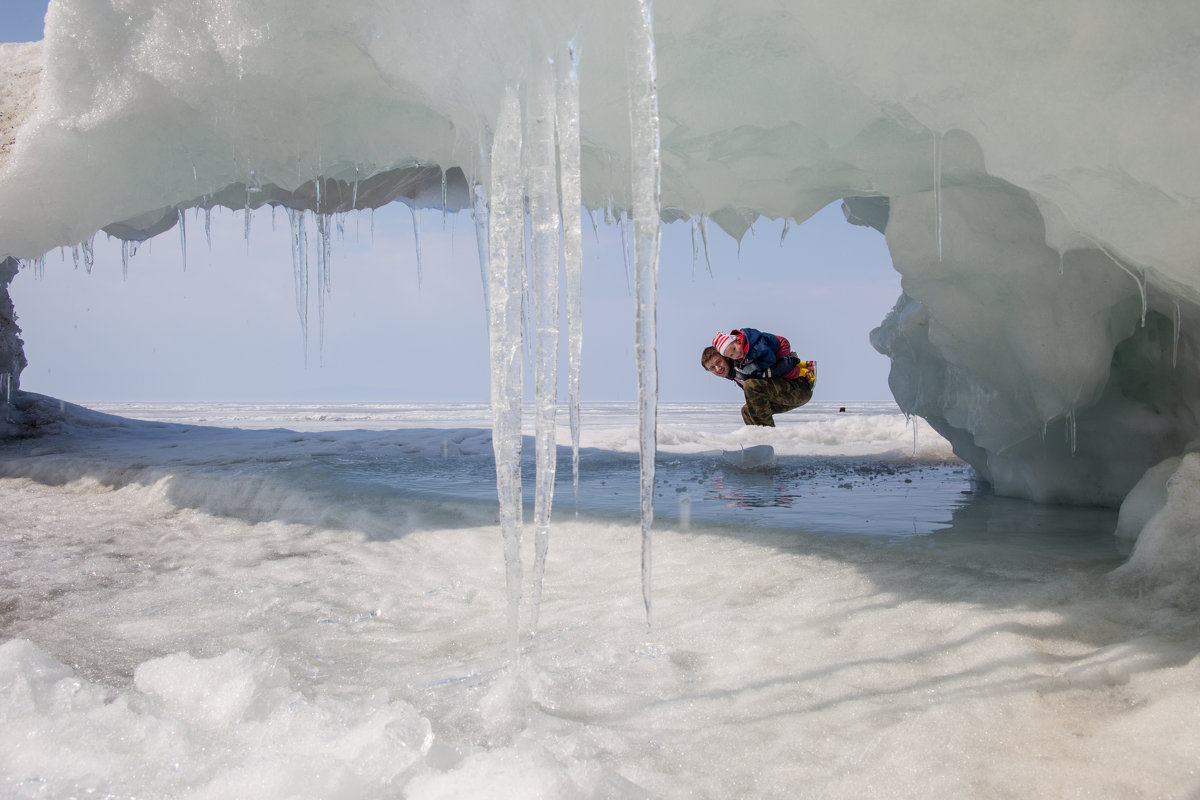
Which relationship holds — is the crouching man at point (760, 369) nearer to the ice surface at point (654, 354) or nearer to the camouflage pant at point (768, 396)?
the camouflage pant at point (768, 396)

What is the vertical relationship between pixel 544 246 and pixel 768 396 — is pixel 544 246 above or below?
above

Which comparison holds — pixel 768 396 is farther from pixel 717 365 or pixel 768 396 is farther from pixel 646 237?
pixel 646 237

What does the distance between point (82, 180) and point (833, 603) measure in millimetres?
4829

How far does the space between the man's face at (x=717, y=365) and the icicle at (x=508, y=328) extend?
3.82m

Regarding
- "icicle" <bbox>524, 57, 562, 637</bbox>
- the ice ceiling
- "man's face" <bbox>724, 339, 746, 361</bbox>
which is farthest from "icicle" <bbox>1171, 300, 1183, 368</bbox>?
"icicle" <bbox>524, 57, 562, 637</bbox>

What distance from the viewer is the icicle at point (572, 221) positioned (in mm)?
2480

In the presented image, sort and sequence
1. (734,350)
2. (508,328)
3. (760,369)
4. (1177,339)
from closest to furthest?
(508,328)
(1177,339)
(734,350)
(760,369)

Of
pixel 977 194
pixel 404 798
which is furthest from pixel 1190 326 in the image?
pixel 404 798

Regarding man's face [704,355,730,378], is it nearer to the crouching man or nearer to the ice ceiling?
the crouching man

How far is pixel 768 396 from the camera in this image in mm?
6344

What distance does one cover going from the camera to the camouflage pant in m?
6.32

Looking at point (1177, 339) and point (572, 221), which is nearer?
→ point (572, 221)

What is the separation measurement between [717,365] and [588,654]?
4010 mm

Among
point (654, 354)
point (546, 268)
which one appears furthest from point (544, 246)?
point (654, 354)
